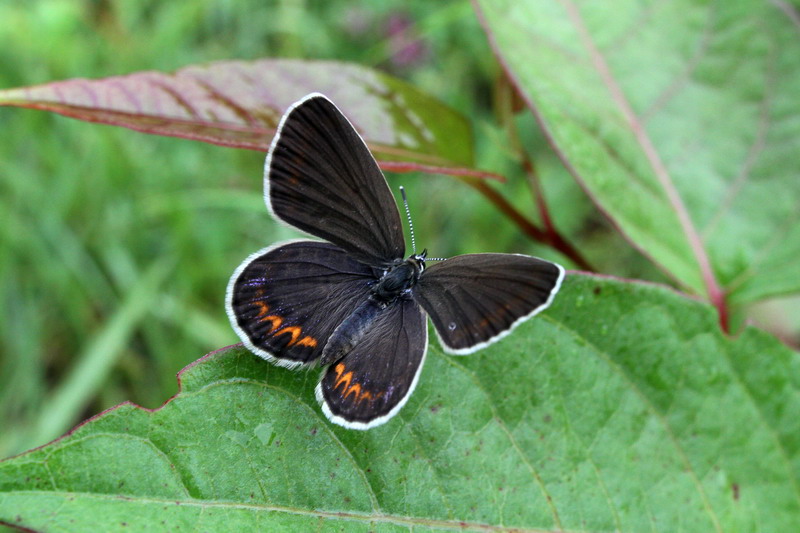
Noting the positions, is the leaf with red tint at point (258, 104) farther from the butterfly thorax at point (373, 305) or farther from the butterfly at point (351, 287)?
the butterfly thorax at point (373, 305)

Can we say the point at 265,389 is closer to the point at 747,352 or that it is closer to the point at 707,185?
the point at 747,352

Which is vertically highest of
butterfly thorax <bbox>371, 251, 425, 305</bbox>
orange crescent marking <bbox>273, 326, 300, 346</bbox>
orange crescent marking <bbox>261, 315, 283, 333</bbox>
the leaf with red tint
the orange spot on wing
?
the leaf with red tint

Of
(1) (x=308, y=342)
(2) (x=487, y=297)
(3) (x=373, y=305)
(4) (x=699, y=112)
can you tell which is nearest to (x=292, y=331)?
(1) (x=308, y=342)

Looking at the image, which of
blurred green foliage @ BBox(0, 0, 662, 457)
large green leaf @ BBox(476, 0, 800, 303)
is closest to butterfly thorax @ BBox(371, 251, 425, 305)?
large green leaf @ BBox(476, 0, 800, 303)

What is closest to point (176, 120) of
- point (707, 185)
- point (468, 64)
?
point (707, 185)

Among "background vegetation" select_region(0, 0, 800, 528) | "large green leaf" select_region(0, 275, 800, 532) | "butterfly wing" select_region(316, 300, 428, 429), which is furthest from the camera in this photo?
"background vegetation" select_region(0, 0, 800, 528)

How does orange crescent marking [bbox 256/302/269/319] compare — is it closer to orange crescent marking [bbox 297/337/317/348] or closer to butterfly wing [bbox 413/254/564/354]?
orange crescent marking [bbox 297/337/317/348]

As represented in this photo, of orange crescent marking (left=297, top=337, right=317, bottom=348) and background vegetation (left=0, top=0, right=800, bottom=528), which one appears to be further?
background vegetation (left=0, top=0, right=800, bottom=528)

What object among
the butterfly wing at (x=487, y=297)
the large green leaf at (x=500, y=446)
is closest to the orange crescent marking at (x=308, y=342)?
the large green leaf at (x=500, y=446)
